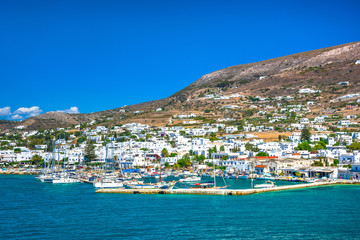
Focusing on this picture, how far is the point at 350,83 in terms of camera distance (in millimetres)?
143375

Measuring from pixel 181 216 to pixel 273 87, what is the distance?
458 ft

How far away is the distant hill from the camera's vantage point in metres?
145

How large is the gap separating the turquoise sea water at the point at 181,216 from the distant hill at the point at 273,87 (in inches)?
3601

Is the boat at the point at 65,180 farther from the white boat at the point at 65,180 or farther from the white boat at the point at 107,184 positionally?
the white boat at the point at 107,184

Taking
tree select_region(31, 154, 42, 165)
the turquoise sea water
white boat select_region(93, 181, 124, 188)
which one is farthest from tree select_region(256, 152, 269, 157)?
tree select_region(31, 154, 42, 165)

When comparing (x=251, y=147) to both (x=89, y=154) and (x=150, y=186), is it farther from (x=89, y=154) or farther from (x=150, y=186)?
(x=150, y=186)

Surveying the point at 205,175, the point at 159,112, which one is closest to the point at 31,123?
the point at 159,112

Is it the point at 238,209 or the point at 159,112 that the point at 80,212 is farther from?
the point at 159,112

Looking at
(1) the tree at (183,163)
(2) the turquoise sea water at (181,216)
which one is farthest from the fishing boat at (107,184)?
(1) the tree at (183,163)

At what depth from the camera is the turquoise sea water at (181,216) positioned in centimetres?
2791

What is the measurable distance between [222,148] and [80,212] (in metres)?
57.5

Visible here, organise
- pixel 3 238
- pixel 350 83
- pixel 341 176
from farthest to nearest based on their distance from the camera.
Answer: pixel 350 83 < pixel 341 176 < pixel 3 238

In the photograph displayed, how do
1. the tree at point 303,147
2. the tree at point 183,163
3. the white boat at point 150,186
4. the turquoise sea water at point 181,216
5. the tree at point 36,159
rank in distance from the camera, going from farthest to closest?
the tree at point 36,159
the tree at point 303,147
the tree at point 183,163
the white boat at point 150,186
the turquoise sea water at point 181,216

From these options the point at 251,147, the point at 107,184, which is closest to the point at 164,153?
the point at 251,147
